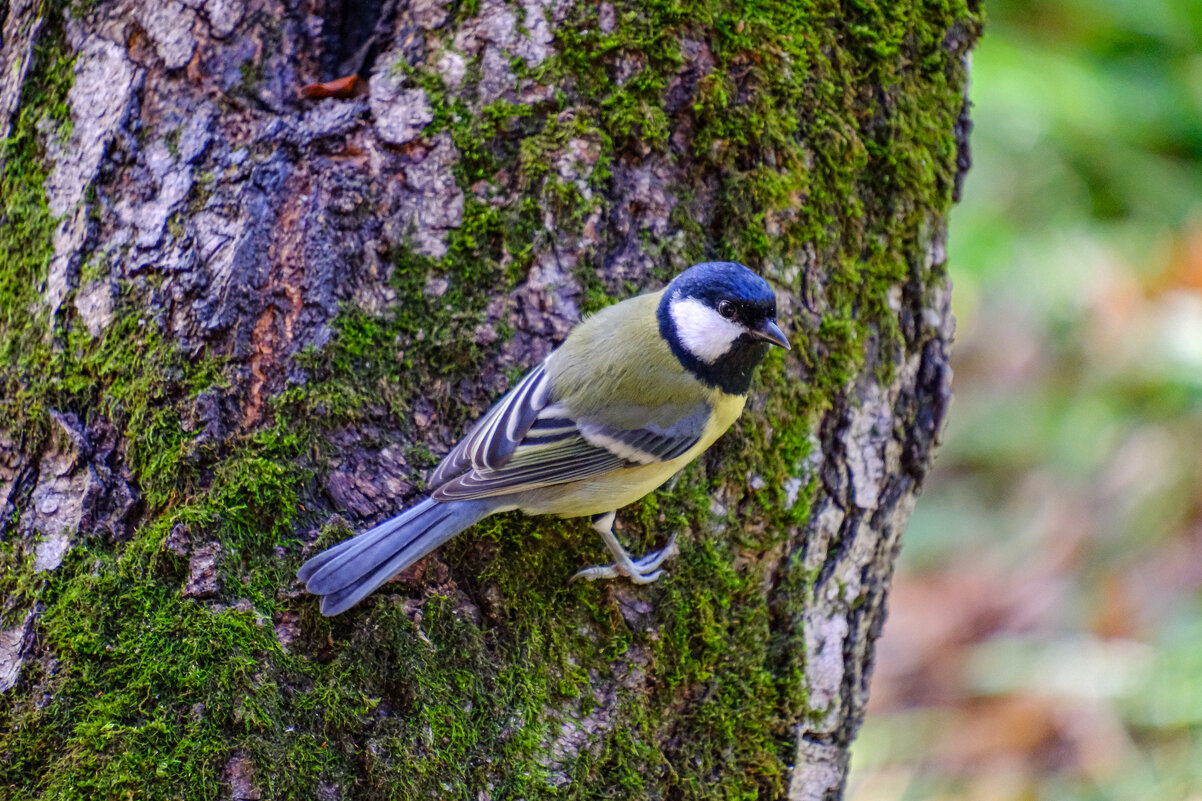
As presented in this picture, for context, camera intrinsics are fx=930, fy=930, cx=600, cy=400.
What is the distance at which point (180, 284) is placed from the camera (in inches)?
76.0

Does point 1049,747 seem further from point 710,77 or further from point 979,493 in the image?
point 710,77

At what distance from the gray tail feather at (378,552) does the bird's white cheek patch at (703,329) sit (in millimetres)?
670

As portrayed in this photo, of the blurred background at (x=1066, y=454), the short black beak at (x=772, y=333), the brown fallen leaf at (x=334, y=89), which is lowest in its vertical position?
the blurred background at (x=1066, y=454)

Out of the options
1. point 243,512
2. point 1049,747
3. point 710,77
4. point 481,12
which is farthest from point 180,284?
point 1049,747

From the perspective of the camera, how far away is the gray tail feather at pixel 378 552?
5.67 ft

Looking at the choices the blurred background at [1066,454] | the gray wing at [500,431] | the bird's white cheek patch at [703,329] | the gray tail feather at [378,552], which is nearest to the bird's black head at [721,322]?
the bird's white cheek patch at [703,329]

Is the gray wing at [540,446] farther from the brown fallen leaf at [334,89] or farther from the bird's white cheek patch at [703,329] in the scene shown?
the brown fallen leaf at [334,89]

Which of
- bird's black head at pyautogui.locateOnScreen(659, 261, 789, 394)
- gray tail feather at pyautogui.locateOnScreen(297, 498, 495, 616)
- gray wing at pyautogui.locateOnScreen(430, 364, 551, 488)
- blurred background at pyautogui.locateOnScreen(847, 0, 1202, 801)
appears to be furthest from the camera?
blurred background at pyautogui.locateOnScreen(847, 0, 1202, 801)

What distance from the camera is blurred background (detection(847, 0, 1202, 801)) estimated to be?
3645mm

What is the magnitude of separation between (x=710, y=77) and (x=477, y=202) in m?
0.60

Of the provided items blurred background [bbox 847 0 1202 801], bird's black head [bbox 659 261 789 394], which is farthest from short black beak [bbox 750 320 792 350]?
blurred background [bbox 847 0 1202 801]

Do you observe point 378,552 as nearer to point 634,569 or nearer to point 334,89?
point 634,569

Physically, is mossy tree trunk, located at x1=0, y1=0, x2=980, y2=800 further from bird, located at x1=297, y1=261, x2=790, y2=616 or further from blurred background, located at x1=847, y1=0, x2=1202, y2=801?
Answer: blurred background, located at x1=847, y1=0, x2=1202, y2=801

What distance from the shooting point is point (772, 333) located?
2049mm
